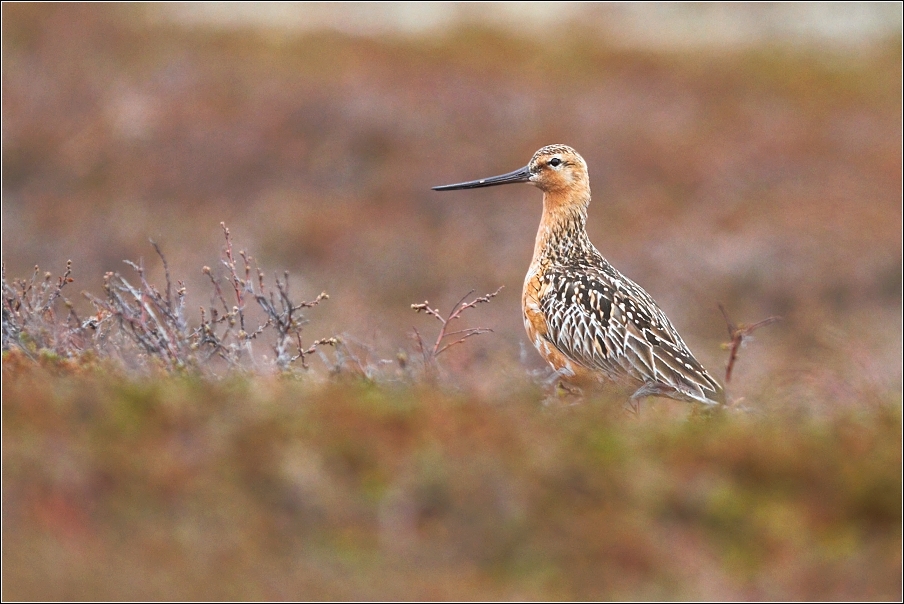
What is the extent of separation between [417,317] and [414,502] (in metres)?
10.8

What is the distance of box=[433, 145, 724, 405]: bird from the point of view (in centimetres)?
691

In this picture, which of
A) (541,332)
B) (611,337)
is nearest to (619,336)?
(611,337)

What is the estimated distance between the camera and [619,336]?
7.09 meters

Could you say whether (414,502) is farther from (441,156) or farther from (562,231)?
(441,156)

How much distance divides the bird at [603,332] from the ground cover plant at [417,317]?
0.98ft

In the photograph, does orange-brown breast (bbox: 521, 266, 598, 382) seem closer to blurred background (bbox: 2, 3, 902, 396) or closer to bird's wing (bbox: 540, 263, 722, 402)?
bird's wing (bbox: 540, 263, 722, 402)

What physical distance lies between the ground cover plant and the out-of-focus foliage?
1 centimetres

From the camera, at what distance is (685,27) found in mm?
26203

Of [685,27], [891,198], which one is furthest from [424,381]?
[685,27]

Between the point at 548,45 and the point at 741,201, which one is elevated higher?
the point at 548,45

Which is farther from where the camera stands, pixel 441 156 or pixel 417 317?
pixel 441 156

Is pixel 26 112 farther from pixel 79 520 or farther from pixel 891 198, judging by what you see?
pixel 79 520

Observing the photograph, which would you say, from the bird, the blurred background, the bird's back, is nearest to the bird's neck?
the bird

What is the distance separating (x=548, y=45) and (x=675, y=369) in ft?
59.8
